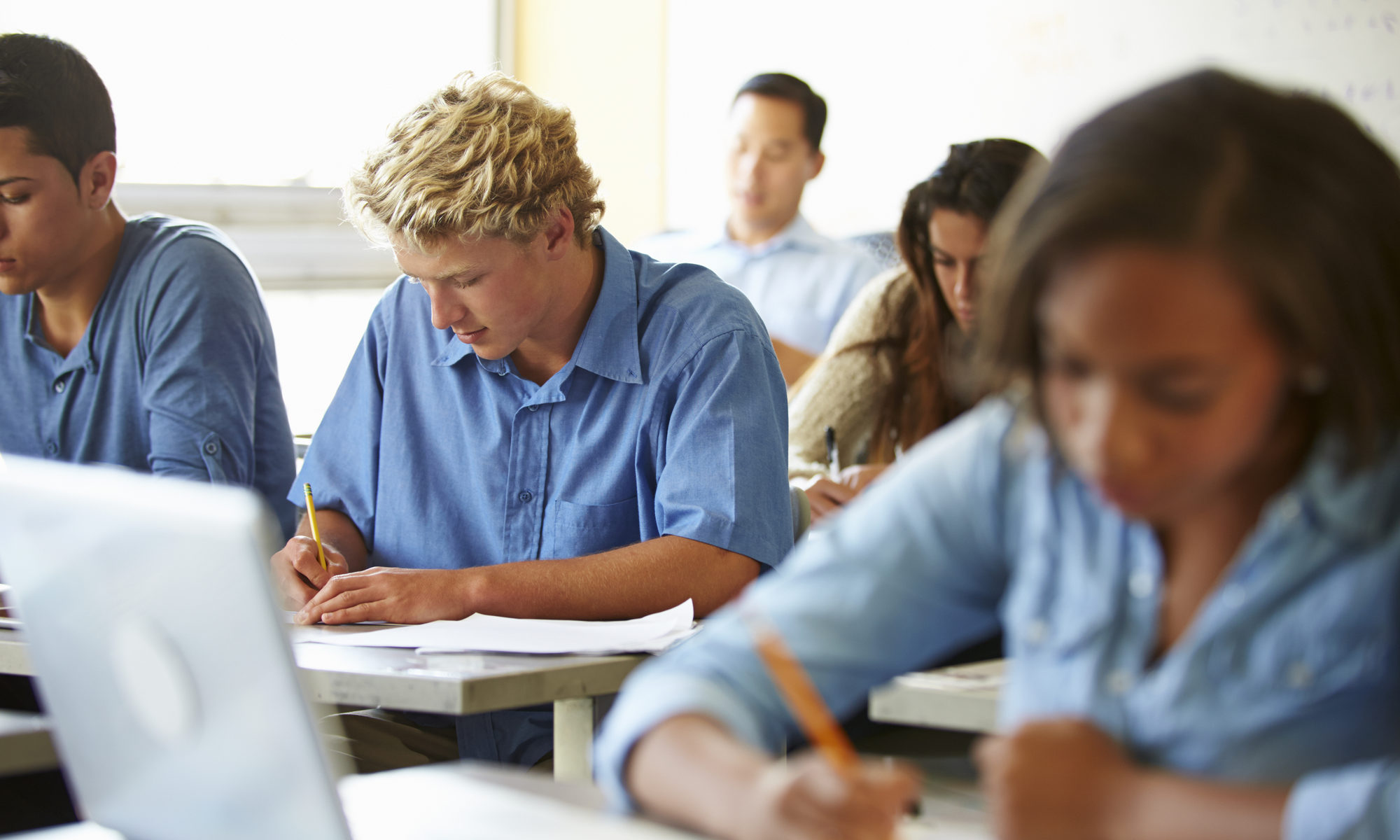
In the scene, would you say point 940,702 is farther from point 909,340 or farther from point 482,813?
point 909,340

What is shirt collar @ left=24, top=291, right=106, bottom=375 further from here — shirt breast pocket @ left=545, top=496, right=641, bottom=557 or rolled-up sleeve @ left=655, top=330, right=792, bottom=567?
rolled-up sleeve @ left=655, top=330, right=792, bottom=567

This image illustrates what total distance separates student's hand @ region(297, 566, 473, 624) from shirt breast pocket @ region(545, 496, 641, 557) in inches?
9.0

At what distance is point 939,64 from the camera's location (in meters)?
4.17

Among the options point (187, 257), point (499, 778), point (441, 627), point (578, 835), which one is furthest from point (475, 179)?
point (578, 835)

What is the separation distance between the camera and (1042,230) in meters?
0.74

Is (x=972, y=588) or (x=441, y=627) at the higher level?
(x=972, y=588)

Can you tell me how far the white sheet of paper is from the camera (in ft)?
4.69

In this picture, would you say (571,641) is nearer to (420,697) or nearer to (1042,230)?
(420,697)

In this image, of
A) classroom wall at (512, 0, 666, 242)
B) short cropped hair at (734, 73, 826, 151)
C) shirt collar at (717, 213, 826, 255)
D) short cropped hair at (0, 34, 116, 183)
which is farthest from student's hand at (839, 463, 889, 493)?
classroom wall at (512, 0, 666, 242)

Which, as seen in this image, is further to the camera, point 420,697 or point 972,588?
Answer: point 420,697

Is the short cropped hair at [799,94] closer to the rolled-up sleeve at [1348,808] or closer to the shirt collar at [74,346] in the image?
the shirt collar at [74,346]

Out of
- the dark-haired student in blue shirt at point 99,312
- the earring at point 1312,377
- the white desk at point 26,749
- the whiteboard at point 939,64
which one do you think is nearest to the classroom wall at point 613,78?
the whiteboard at point 939,64

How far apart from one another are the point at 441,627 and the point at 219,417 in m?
0.79

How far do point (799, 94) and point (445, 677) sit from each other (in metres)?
3.30
